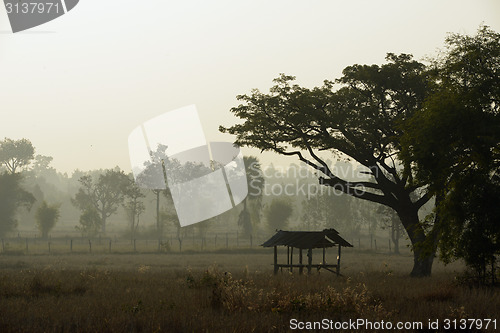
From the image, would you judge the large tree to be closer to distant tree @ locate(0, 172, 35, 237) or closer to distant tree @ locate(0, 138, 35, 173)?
distant tree @ locate(0, 172, 35, 237)

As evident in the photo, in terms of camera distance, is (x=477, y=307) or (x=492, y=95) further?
(x=492, y=95)

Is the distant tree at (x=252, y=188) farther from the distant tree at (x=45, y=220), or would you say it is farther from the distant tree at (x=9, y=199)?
the distant tree at (x=9, y=199)

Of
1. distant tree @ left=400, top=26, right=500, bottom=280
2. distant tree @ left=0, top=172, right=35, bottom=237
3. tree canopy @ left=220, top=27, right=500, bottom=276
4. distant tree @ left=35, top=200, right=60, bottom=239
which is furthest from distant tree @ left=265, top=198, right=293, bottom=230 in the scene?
distant tree @ left=400, top=26, right=500, bottom=280

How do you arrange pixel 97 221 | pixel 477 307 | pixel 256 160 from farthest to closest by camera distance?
pixel 256 160, pixel 97 221, pixel 477 307

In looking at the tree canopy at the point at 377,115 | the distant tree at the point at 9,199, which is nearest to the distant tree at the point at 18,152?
the distant tree at the point at 9,199

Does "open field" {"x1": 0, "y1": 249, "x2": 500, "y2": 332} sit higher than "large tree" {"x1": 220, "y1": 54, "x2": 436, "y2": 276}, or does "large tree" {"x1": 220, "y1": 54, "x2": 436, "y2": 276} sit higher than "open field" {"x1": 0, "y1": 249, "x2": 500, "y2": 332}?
"large tree" {"x1": 220, "y1": 54, "x2": 436, "y2": 276}

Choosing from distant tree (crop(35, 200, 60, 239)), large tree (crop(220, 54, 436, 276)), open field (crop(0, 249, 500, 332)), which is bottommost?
open field (crop(0, 249, 500, 332))

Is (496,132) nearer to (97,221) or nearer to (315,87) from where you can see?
(315,87)

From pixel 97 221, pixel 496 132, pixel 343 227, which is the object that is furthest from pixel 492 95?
pixel 343 227

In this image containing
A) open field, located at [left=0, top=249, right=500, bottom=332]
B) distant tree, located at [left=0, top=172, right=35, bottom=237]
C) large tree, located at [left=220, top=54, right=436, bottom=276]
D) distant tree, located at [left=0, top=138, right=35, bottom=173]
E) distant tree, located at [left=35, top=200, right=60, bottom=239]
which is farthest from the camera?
distant tree, located at [left=0, top=138, right=35, bottom=173]

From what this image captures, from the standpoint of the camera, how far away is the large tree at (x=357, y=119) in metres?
31.8

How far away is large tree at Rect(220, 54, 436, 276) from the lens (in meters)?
31.8

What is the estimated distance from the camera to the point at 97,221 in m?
94.1

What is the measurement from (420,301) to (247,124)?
66.8 ft
